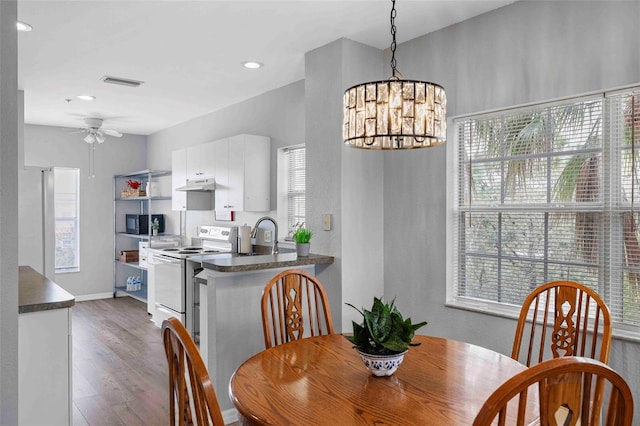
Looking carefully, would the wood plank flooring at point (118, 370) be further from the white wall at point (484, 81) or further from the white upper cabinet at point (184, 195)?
the white wall at point (484, 81)

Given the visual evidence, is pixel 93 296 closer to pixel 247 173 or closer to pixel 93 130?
pixel 93 130

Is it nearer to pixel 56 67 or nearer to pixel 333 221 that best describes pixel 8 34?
pixel 333 221

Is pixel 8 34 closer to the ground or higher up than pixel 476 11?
closer to the ground

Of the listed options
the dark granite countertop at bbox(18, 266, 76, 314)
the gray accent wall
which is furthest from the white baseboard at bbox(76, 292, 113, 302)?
the gray accent wall

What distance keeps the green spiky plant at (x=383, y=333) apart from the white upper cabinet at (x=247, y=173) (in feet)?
10.2

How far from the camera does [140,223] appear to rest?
6.74m

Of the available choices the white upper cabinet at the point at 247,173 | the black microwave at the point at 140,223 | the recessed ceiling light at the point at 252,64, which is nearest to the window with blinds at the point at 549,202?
the recessed ceiling light at the point at 252,64

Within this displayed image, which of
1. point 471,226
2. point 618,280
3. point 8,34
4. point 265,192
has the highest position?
point 8,34

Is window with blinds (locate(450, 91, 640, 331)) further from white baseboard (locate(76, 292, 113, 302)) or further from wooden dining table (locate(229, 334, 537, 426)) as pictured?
white baseboard (locate(76, 292, 113, 302))

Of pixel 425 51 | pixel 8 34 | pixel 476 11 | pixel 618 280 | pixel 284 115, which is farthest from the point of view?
pixel 284 115

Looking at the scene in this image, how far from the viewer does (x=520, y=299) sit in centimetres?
271

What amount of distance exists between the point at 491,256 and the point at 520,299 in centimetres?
30

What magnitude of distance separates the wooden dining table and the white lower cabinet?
Answer: 1025 mm

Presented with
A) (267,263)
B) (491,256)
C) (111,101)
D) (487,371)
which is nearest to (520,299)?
(491,256)
